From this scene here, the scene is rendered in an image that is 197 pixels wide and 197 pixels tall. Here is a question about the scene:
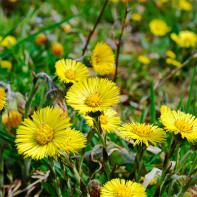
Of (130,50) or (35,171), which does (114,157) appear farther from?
(130,50)

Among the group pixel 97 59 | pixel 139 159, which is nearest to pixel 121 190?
pixel 139 159

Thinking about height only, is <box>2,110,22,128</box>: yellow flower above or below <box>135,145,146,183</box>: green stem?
above

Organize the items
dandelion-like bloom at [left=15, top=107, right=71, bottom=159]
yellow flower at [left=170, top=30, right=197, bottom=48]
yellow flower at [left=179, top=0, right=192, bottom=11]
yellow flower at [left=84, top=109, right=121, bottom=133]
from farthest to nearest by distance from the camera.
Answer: yellow flower at [left=179, top=0, right=192, bottom=11], yellow flower at [left=170, top=30, right=197, bottom=48], yellow flower at [left=84, top=109, right=121, bottom=133], dandelion-like bloom at [left=15, top=107, right=71, bottom=159]

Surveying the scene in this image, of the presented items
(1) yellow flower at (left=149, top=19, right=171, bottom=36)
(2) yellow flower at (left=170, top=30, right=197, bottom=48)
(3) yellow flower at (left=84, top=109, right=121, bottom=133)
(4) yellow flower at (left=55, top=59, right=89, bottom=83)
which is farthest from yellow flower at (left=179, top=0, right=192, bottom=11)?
(3) yellow flower at (left=84, top=109, right=121, bottom=133)

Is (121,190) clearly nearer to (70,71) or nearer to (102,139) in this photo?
(102,139)

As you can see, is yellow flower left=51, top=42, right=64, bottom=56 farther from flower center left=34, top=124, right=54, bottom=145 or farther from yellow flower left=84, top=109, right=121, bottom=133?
Answer: flower center left=34, top=124, right=54, bottom=145

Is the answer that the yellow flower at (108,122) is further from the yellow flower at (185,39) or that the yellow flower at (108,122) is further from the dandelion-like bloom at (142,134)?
the yellow flower at (185,39)
